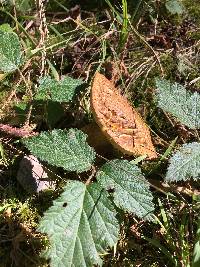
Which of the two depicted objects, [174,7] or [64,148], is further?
[174,7]

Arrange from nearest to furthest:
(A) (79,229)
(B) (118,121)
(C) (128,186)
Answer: (A) (79,229)
(C) (128,186)
(B) (118,121)

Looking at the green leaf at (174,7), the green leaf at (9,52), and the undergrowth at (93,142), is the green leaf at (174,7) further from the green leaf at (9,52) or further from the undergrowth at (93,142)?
the green leaf at (9,52)

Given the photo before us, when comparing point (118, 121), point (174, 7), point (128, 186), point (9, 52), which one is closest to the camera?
point (128, 186)

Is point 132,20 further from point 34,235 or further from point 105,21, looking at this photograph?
point 34,235

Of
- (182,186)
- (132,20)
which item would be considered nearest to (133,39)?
(132,20)

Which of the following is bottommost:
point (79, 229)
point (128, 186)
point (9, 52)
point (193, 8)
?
point (79, 229)

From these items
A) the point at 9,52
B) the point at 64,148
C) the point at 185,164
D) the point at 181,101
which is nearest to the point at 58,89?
the point at 9,52

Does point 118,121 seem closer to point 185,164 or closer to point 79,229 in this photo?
point 185,164

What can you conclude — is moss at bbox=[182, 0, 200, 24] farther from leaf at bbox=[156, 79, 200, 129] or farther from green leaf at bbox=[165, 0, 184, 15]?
leaf at bbox=[156, 79, 200, 129]
